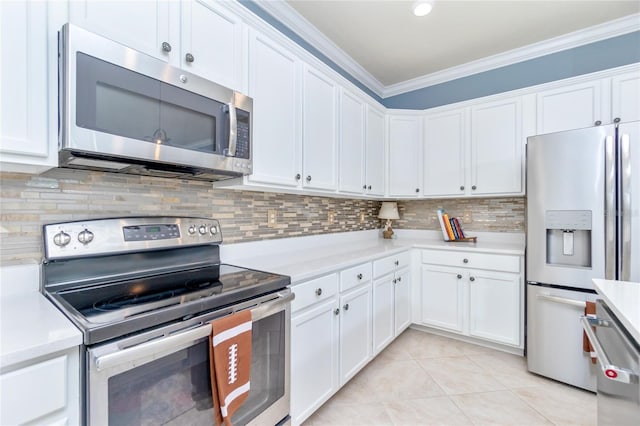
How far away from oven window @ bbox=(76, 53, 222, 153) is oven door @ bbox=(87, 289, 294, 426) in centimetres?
73

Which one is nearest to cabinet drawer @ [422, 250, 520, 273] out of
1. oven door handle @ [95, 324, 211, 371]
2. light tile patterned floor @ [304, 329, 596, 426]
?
light tile patterned floor @ [304, 329, 596, 426]

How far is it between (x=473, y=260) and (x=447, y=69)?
6.71 feet

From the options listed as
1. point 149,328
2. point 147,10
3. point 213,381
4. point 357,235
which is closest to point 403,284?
point 357,235

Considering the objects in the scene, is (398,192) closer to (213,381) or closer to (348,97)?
(348,97)

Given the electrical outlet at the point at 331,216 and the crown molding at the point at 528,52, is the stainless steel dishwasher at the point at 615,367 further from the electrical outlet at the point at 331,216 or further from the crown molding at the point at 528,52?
the crown molding at the point at 528,52

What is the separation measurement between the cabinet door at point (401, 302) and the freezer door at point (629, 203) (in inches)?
55.8

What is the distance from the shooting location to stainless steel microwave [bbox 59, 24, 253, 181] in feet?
3.18

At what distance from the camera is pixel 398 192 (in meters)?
3.16

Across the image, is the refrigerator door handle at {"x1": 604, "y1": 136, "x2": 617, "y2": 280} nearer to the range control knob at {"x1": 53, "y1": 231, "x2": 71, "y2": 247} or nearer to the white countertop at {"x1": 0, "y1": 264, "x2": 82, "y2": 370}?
the white countertop at {"x1": 0, "y1": 264, "x2": 82, "y2": 370}

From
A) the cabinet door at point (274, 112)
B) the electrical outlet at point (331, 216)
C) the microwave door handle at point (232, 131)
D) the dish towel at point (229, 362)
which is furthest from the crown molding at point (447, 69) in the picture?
the dish towel at point (229, 362)

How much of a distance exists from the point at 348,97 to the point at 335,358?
197 centimetres

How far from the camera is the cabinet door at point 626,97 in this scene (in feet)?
7.29

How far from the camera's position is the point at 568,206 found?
201 centimetres

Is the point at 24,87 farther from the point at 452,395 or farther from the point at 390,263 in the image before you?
the point at 452,395
